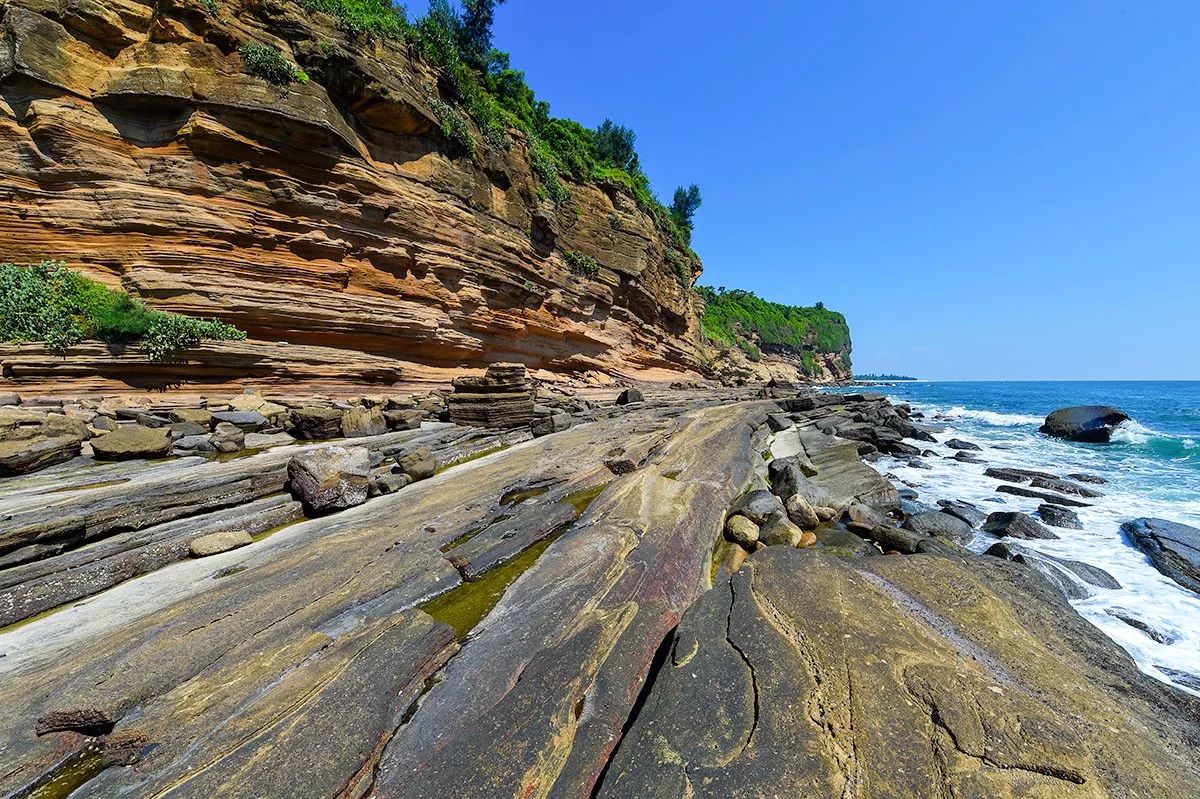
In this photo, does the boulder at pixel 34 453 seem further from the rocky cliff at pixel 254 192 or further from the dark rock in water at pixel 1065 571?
the dark rock in water at pixel 1065 571

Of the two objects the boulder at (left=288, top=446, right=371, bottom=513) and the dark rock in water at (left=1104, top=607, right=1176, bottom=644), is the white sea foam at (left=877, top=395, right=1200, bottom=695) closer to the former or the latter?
the dark rock in water at (left=1104, top=607, right=1176, bottom=644)

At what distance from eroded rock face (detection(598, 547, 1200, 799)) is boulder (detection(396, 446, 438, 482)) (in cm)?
611

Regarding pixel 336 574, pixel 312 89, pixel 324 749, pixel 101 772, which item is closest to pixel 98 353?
pixel 312 89

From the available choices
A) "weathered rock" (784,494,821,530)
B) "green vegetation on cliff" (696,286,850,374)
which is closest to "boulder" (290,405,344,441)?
"weathered rock" (784,494,821,530)

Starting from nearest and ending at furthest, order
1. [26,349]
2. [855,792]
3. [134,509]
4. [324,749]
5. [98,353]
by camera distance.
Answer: [855,792], [324,749], [134,509], [26,349], [98,353]

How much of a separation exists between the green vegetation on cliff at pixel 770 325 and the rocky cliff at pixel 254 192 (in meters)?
50.6

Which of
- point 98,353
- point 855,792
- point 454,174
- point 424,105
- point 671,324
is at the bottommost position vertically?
point 855,792

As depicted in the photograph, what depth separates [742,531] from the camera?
6684 millimetres

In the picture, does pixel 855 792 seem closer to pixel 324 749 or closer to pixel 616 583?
pixel 616 583

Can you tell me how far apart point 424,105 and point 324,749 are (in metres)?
21.6

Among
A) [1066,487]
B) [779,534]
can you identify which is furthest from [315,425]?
[1066,487]

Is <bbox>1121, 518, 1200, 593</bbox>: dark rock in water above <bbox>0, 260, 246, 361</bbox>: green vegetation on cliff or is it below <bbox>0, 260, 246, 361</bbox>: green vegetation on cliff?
below

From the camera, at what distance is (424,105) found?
58.7 ft

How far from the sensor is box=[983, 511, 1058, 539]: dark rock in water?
854cm
